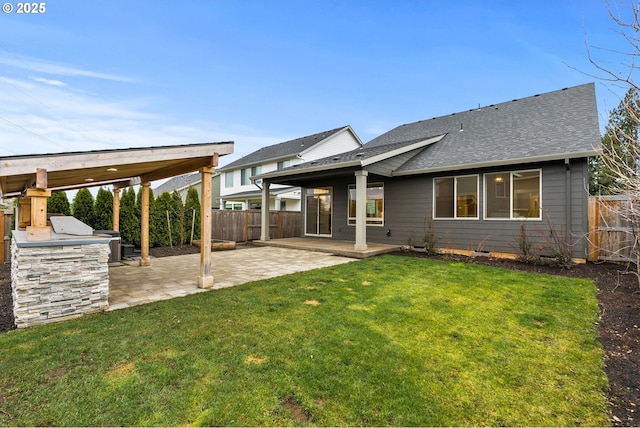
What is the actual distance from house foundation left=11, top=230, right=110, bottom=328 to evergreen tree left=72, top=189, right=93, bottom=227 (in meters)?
6.41

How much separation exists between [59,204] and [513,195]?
1292 centimetres

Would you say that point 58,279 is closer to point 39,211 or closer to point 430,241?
point 39,211

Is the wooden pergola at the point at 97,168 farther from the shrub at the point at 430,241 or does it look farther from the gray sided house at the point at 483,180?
the shrub at the point at 430,241

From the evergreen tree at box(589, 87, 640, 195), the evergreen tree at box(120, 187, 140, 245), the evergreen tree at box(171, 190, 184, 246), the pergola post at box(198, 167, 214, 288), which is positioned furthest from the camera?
the evergreen tree at box(171, 190, 184, 246)

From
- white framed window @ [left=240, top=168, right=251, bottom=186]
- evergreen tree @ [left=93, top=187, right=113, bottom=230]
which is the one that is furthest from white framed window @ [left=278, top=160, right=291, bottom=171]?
evergreen tree @ [left=93, top=187, right=113, bottom=230]

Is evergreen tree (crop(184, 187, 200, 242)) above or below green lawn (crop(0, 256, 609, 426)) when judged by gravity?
above

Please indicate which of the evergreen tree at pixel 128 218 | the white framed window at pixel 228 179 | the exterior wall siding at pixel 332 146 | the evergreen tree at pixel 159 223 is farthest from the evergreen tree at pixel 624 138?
the white framed window at pixel 228 179

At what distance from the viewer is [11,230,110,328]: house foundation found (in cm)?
332

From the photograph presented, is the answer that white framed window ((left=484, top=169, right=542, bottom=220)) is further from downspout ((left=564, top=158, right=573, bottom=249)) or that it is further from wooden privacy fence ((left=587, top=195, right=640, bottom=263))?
wooden privacy fence ((left=587, top=195, right=640, bottom=263))

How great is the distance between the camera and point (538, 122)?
8906 millimetres

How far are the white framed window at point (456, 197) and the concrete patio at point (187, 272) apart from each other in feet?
11.2

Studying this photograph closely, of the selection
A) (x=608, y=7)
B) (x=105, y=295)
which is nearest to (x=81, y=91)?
(x=105, y=295)

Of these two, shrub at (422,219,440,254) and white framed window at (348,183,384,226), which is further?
white framed window at (348,183,384,226)

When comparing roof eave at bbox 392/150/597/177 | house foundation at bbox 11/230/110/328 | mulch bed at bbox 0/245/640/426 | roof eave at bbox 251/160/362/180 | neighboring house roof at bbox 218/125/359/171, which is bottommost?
mulch bed at bbox 0/245/640/426
